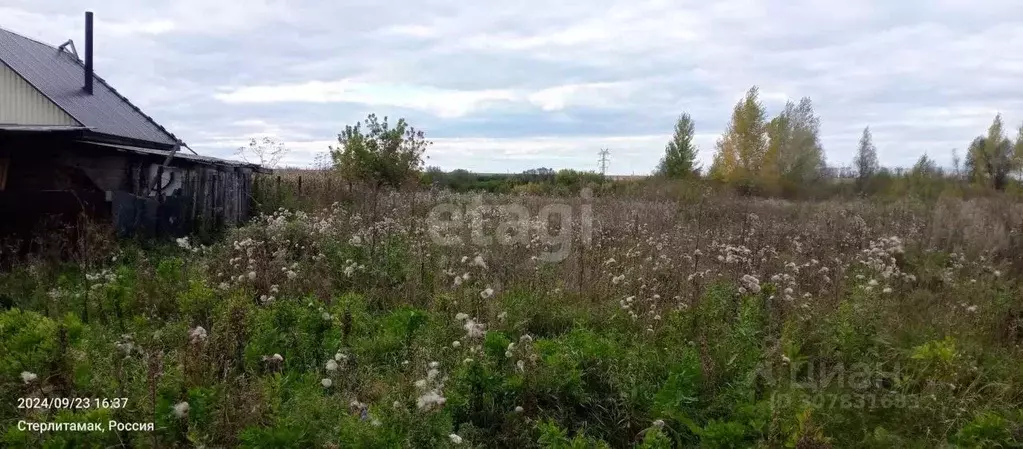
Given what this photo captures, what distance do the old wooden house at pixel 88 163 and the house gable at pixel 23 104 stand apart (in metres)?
0.02

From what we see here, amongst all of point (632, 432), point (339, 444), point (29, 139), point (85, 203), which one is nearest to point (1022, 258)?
point (632, 432)

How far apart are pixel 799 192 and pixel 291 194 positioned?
1159 cm

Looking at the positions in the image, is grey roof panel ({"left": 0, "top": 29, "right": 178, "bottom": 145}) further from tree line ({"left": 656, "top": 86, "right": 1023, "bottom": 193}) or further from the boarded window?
tree line ({"left": 656, "top": 86, "right": 1023, "bottom": 193})

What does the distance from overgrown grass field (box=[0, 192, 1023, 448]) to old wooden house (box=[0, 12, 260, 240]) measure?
75.3 inches

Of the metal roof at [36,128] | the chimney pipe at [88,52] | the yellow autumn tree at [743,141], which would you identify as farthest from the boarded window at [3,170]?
the yellow autumn tree at [743,141]

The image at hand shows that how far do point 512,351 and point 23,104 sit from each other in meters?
12.0

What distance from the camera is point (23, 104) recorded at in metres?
11.6

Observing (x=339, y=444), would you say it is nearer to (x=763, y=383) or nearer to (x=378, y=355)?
(x=378, y=355)

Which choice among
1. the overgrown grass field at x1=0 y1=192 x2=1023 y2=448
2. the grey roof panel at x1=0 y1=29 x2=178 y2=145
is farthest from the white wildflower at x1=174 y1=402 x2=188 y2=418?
the grey roof panel at x1=0 y1=29 x2=178 y2=145

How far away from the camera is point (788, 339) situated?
446cm

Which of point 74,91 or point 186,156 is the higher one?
point 74,91

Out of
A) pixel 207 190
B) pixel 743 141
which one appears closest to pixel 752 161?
pixel 743 141

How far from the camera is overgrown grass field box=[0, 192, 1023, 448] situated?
3305 mm

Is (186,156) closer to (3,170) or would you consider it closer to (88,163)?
(88,163)
